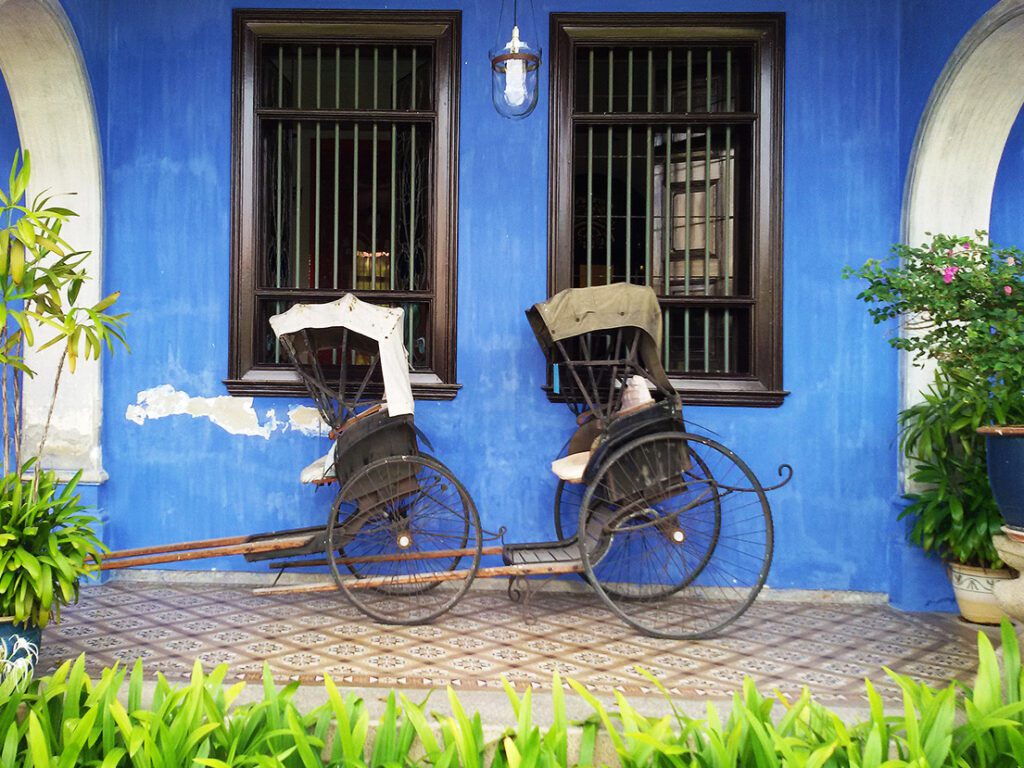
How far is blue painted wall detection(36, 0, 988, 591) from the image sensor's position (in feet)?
17.5

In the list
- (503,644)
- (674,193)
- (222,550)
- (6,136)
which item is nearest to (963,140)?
(674,193)

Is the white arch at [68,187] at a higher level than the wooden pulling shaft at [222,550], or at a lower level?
higher

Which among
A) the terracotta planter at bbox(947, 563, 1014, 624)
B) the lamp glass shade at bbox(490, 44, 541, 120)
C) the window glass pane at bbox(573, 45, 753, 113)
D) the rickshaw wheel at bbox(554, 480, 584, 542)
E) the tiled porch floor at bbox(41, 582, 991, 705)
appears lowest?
the tiled porch floor at bbox(41, 582, 991, 705)

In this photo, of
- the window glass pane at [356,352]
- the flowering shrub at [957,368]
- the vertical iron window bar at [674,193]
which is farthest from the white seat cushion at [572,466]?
the flowering shrub at [957,368]

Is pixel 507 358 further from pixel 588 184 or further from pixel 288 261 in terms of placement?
pixel 288 261

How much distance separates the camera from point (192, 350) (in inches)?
218

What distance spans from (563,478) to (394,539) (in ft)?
3.37

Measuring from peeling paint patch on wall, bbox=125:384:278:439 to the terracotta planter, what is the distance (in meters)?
4.08

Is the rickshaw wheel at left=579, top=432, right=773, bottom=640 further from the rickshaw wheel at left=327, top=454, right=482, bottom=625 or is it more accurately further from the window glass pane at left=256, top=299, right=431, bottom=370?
the window glass pane at left=256, top=299, right=431, bottom=370

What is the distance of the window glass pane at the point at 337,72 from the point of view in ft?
18.3

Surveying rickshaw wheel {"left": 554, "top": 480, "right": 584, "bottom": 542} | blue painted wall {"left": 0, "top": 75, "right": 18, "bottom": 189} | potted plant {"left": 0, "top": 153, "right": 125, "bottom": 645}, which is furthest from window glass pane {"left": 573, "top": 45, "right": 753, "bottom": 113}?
blue painted wall {"left": 0, "top": 75, "right": 18, "bottom": 189}

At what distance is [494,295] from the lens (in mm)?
5477

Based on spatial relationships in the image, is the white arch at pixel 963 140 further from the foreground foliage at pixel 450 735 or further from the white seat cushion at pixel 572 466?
the foreground foliage at pixel 450 735

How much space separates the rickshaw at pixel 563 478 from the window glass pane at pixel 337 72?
1.67 metres
